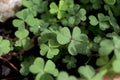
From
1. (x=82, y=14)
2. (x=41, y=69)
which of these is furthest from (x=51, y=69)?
(x=82, y=14)

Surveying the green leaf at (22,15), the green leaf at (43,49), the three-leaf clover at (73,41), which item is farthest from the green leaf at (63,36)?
the green leaf at (22,15)

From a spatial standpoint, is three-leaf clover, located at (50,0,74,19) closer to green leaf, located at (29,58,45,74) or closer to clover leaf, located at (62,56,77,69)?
clover leaf, located at (62,56,77,69)

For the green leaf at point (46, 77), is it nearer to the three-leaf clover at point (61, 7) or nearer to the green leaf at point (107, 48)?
the green leaf at point (107, 48)

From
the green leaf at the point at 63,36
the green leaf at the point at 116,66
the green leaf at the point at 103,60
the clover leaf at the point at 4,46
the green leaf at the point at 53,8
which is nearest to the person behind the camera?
the green leaf at the point at 116,66

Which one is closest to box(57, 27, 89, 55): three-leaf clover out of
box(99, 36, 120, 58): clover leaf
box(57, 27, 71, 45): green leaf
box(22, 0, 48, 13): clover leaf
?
box(57, 27, 71, 45): green leaf

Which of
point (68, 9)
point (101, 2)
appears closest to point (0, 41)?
point (68, 9)

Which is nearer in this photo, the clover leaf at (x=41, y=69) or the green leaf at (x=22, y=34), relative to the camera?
the clover leaf at (x=41, y=69)

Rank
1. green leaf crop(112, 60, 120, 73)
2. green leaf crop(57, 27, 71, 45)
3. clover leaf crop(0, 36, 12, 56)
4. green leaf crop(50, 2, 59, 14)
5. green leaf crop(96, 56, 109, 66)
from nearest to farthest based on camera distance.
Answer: green leaf crop(112, 60, 120, 73), green leaf crop(96, 56, 109, 66), green leaf crop(57, 27, 71, 45), clover leaf crop(0, 36, 12, 56), green leaf crop(50, 2, 59, 14)

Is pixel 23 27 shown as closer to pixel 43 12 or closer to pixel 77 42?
pixel 43 12
